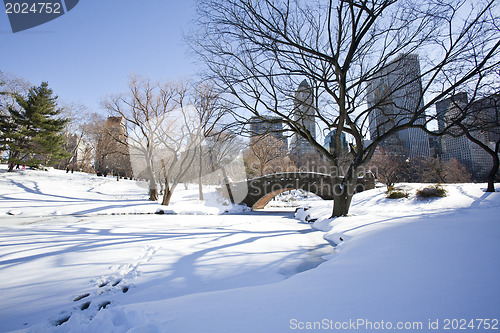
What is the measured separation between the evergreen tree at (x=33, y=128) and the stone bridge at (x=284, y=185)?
20.8 meters

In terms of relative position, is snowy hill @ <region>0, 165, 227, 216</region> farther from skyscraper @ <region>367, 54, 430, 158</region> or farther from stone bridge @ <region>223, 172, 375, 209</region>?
skyscraper @ <region>367, 54, 430, 158</region>

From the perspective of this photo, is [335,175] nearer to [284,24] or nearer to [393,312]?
[284,24]

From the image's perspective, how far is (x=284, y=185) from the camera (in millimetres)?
24000

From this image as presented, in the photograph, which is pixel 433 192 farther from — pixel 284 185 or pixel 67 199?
pixel 67 199

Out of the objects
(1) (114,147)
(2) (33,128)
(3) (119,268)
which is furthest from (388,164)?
(2) (33,128)

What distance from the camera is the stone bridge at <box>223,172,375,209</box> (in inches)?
911

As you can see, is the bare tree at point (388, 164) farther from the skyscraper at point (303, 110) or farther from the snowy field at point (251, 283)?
the snowy field at point (251, 283)

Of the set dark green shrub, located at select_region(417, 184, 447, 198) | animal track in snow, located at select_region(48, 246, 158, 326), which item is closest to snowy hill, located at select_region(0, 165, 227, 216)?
animal track in snow, located at select_region(48, 246, 158, 326)

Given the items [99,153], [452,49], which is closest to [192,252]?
[452,49]

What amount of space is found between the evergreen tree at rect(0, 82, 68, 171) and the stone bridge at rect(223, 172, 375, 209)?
68.2 feet

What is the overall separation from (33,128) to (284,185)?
27949 millimetres

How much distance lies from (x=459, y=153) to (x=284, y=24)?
67221mm

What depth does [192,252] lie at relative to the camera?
4727 mm

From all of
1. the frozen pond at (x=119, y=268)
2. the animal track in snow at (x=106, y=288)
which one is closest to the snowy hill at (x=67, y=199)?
the frozen pond at (x=119, y=268)
